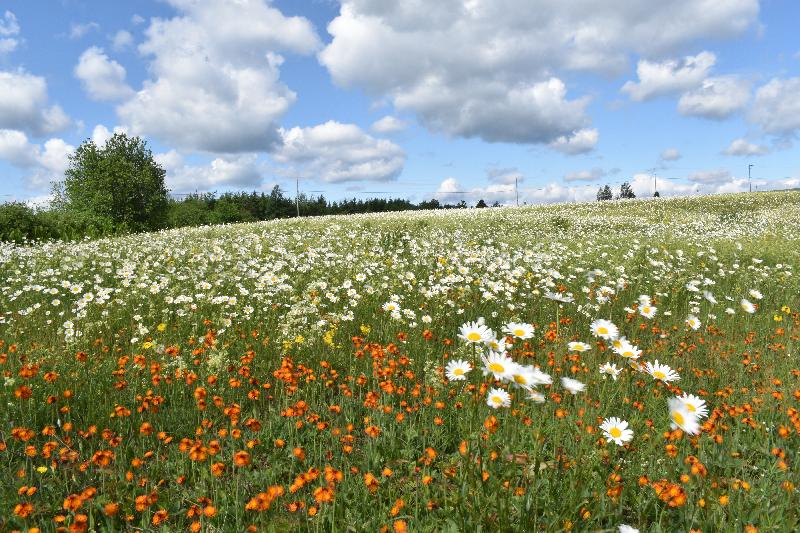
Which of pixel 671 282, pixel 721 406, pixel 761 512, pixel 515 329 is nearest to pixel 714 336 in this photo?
pixel 721 406

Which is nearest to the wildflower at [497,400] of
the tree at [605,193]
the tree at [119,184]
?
the tree at [119,184]

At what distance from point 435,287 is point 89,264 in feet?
22.5

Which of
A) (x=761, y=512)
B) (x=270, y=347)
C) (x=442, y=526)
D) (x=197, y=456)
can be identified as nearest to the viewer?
(x=197, y=456)

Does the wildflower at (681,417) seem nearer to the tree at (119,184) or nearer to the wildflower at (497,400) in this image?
the wildflower at (497,400)

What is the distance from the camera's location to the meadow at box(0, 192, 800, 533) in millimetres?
2646

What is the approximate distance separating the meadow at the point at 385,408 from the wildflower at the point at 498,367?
0.4 inches

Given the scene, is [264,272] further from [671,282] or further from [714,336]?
Answer: [671,282]

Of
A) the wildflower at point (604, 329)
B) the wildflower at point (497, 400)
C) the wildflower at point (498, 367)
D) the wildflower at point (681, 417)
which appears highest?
the wildflower at point (498, 367)

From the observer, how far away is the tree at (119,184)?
4759 centimetres

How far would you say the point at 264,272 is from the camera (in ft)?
26.5

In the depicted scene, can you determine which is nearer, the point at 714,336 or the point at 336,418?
the point at 336,418

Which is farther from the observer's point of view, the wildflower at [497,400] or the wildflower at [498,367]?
the wildflower at [497,400]

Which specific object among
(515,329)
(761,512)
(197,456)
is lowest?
(761,512)

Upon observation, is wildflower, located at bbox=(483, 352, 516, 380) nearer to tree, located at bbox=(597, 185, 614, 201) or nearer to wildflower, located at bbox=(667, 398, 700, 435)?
wildflower, located at bbox=(667, 398, 700, 435)
